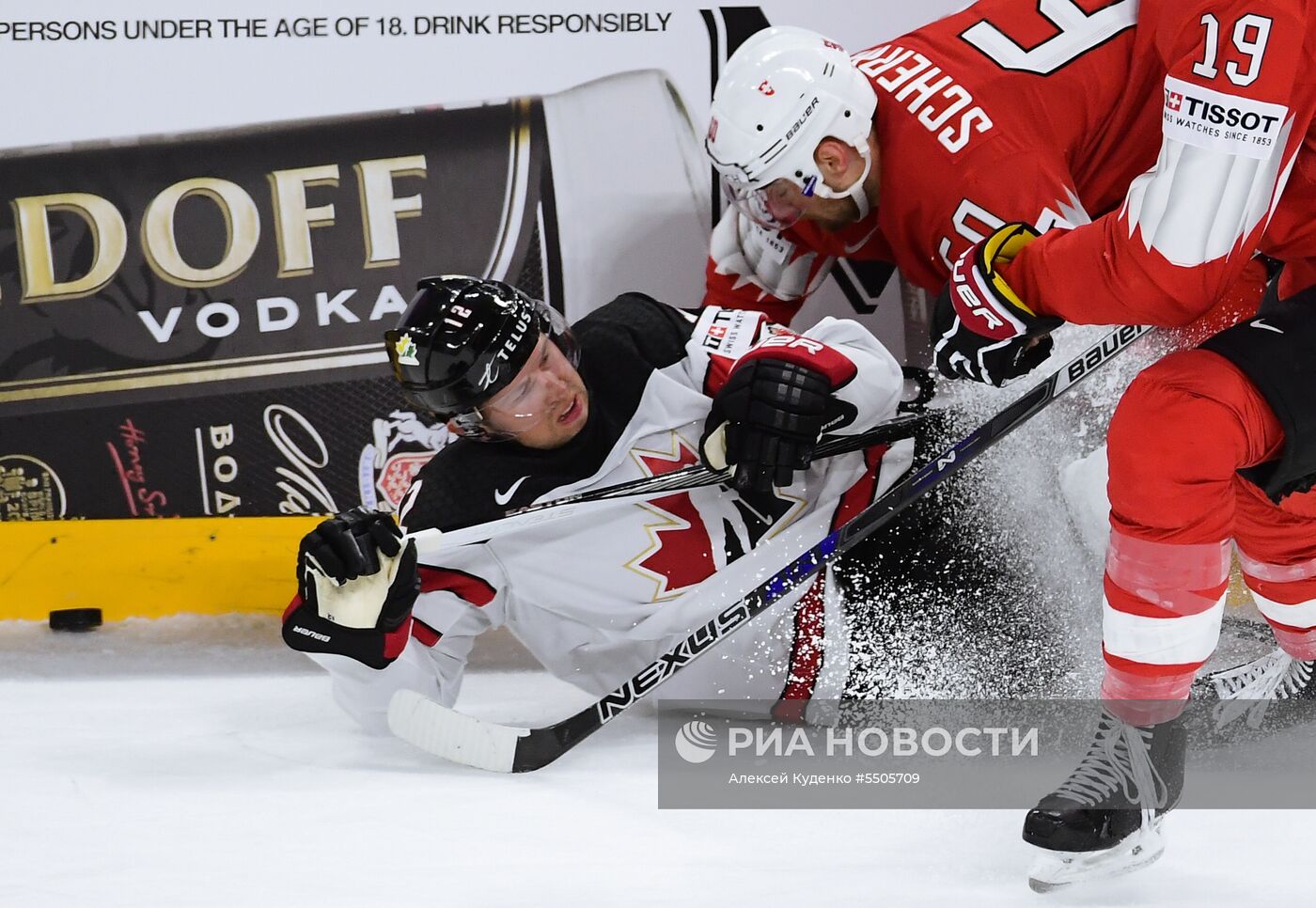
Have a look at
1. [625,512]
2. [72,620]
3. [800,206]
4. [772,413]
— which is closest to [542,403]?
[625,512]

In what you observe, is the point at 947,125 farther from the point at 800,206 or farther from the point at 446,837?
the point at 446,837

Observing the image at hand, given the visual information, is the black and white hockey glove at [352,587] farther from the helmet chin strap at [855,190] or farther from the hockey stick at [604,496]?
the helmet chin strap at [855,190]

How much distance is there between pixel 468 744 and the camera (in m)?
1.93

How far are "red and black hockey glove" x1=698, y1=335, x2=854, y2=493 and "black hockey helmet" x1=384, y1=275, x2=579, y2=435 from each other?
1.08ft

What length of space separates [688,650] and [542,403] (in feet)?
1.46

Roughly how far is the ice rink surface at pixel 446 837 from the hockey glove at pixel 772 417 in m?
0.49

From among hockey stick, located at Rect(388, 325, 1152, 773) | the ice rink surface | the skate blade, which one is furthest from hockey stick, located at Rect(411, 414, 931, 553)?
the skate blade

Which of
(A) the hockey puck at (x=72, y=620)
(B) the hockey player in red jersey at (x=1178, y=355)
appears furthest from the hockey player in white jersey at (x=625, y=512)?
(A) the hockey puck at (x=72, y=620)

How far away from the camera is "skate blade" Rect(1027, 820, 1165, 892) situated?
55.4 inches

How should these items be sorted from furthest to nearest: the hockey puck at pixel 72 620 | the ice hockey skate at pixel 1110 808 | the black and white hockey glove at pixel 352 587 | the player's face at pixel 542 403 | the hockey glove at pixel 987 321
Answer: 1. the hockey puck at pixel 72 620
2. the player's face at pixel 542 403
3. the black and white hockey glove at pixel 352 587
4. the hockey glove at pixel 987 321
5. the ice hockey skate at pixel 1110 808

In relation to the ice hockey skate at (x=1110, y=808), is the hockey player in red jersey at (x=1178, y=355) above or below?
above

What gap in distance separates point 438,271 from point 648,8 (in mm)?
725

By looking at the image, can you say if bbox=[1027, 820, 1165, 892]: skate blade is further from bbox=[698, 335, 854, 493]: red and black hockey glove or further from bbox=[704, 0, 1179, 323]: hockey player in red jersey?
bbox=[704, 0, 1179, 323]: hockey player in red jersey

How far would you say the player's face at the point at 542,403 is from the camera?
6.47ft
